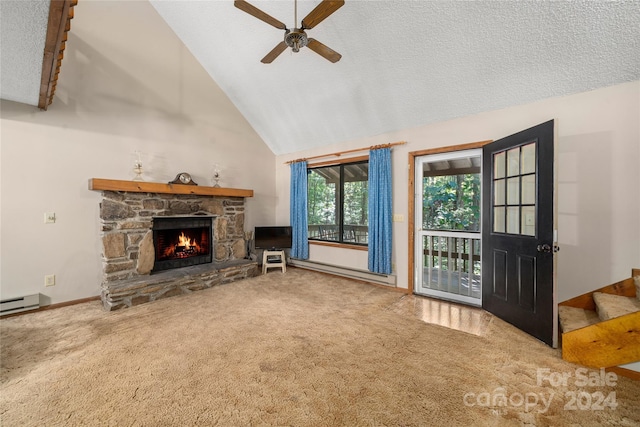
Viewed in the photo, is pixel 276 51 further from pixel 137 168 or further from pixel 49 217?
pixel 49 217

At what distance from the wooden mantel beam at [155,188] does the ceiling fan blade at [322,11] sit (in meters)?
2.90

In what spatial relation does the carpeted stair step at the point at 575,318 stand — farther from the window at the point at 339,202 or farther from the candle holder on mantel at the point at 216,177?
the candle holder on mantel at the point at 216,177

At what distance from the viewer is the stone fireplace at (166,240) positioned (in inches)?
127

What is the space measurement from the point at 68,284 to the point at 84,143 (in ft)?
6.02

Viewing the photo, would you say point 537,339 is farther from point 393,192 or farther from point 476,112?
point 476,112

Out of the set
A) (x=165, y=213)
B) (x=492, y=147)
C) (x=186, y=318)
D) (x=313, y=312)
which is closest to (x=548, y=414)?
(x=313, y=312)

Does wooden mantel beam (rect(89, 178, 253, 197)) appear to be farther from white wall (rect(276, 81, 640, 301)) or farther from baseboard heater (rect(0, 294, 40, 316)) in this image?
white wall (rect(276, 81, 640, 301))

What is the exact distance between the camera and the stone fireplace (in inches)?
127

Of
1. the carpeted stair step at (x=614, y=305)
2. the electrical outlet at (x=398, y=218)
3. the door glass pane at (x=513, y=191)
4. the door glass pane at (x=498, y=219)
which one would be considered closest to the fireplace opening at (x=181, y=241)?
the electrical outlet at (x=398, y=218)

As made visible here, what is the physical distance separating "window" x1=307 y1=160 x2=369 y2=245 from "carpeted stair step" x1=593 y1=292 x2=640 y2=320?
111 inches

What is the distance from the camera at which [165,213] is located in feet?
12.5

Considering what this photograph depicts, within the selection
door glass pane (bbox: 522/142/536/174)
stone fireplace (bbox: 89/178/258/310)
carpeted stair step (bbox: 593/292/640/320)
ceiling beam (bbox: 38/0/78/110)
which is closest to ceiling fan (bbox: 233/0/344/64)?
ceiling beam (bbox: 38/0/78/110)

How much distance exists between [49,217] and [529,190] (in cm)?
546

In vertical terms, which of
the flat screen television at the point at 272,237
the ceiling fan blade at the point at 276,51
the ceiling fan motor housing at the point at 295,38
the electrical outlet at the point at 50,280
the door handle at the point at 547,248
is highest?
the ceiling fan blade at the point at 276,51
